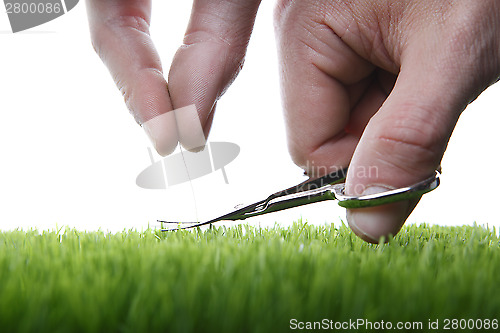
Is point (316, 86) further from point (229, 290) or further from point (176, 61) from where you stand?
point (229, 290)

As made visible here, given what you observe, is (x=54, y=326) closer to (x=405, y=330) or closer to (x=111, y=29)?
(x=405, y=330)

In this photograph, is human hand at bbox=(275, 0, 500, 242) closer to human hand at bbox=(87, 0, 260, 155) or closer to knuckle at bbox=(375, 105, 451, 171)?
knuckle at bbox=(375, 105, 451, 171)

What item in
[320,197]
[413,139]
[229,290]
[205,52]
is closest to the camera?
[229,290]

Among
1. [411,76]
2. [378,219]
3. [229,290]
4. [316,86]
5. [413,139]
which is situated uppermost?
[316,86]

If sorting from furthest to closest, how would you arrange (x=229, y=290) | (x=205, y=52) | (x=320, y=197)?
1. (x=205, y=52)
2. (x=320, y=197)
3. (x=229, y=290)

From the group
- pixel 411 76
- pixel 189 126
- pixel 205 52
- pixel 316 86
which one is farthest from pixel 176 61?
pixel 411 76

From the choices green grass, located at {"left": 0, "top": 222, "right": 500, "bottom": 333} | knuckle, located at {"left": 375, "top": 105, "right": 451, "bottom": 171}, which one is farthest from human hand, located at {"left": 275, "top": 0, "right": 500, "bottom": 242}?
green grass, located at {"left": 0, "top": 222, "right": 500, "bottom": 333}

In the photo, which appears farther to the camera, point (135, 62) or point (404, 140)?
point (135, 62)
